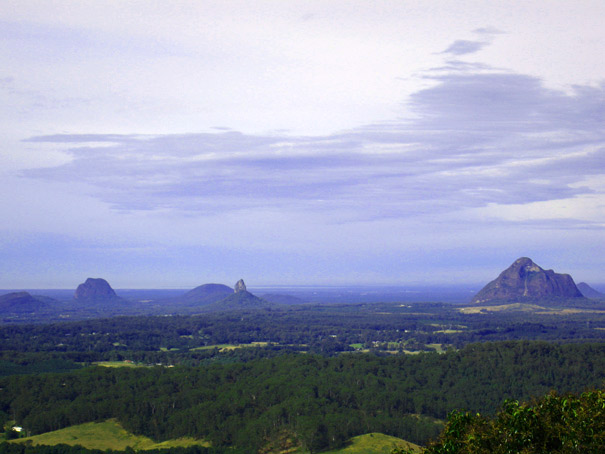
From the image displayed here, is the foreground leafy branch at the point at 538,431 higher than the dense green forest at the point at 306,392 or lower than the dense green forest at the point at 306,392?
higher

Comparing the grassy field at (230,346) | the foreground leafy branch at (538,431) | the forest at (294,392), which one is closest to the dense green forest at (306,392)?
the forest at (294,392)

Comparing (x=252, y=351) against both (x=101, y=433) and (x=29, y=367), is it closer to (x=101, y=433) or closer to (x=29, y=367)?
(x=29, y=367)

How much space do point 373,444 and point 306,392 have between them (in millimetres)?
23064

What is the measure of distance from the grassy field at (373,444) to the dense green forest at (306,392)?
100 inches

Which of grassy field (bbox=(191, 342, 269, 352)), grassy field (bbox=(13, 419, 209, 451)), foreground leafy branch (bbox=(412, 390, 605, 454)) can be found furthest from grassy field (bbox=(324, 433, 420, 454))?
grassy field (bbox=(191, 342, 269, 352))

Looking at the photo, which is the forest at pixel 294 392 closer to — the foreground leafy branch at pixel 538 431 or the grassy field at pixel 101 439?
the grassy field at pixel 101 439

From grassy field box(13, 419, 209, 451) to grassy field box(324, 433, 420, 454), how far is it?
20.3m

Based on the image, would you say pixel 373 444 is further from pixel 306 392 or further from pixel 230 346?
pixel 230 346

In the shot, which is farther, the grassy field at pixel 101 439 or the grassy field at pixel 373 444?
the grassy field at pixel 101 439

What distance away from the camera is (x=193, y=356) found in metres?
152

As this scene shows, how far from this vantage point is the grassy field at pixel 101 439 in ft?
252

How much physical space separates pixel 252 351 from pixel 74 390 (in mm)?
67154

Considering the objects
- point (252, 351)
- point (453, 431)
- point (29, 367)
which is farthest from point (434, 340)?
point (453, 431)

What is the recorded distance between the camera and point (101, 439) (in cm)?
8112
